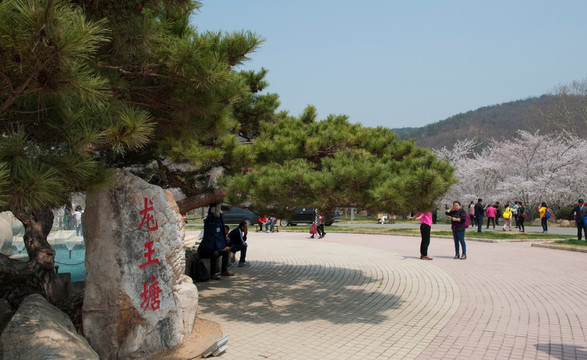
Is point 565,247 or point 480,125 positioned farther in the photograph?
point 480,125

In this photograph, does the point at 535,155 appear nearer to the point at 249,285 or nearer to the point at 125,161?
the point at 249,285

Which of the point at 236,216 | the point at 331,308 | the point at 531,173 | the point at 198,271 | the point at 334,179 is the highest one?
the point at 531,173

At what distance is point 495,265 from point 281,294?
19.0ft

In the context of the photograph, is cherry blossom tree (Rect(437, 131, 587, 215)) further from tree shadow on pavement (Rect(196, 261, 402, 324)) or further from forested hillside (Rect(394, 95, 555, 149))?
forested hillside (Rect(394, 95, 555, 149))

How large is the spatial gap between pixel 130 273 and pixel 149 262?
23 cm

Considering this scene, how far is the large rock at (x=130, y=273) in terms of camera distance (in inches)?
165

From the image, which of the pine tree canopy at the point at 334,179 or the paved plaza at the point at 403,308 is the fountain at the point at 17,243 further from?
the pine tree canopy at the point at 334,179

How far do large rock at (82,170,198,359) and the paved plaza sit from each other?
84 cm

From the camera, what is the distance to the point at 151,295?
14.4 feet

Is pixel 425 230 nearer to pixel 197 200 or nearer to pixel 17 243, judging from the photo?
pixel 197 200

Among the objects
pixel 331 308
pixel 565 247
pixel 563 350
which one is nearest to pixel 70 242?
→ pixel 331 308

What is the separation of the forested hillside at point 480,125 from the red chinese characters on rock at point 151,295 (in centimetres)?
7071

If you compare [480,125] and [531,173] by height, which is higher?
[480,125]

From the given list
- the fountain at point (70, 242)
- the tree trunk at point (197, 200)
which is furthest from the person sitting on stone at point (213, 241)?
the fountain at point (70, 242)
